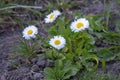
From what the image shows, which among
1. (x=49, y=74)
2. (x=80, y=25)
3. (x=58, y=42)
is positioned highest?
(x=80, y=25)

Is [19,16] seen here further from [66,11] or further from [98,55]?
[98,55]

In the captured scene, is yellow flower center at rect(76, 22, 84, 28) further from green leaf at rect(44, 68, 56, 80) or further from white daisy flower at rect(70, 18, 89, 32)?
green leaf at rect(44, 68, 56, 80)

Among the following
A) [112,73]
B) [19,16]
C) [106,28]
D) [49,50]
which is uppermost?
[19,16]

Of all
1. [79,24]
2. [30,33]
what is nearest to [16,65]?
[30,33]

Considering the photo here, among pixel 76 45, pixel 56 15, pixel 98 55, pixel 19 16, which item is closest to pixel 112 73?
pixel 98 55

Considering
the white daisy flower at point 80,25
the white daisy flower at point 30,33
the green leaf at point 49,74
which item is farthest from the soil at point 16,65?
the white daisy flower at point 80,25

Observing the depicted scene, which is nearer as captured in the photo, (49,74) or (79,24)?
(49,74)

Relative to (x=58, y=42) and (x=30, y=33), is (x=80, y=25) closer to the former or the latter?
(x=58, y=42)

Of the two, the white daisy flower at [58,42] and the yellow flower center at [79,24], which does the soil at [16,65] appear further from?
the yellow flower center at [79,24]
